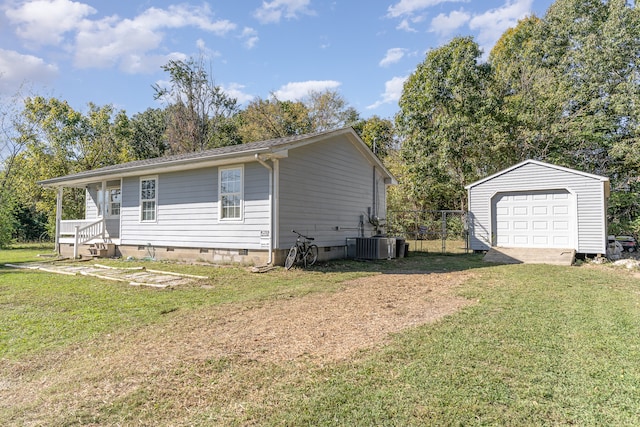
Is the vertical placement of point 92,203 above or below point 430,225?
above

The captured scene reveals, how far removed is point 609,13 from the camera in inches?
720

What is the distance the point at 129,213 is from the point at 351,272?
8.33 metres

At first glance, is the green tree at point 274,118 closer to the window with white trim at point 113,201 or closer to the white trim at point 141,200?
the window with white trim at point 113,201

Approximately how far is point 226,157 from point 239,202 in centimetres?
132

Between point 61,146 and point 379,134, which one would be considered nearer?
point 61,146

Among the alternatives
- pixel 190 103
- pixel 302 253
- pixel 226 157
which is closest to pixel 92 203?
pixel 226 157

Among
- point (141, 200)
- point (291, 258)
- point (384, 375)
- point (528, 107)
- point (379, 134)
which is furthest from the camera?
Answer: point (379, 134)

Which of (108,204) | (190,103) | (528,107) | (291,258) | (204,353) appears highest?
(190,103)

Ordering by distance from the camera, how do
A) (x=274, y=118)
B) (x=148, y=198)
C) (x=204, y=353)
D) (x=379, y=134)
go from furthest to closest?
(x=379, y=134), (x=274, y=118), (x=148, y=198), (x=204, y=353)

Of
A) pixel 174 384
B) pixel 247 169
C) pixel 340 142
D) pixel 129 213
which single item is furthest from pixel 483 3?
pixel 174 384

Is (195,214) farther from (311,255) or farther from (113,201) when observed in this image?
(113,201)

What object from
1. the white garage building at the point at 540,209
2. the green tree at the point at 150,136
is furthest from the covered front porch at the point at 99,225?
the green tree at the point at 150,136

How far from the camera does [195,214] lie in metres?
10.9

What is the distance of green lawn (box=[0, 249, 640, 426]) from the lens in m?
2.40
